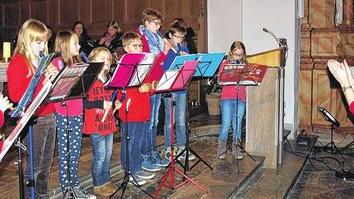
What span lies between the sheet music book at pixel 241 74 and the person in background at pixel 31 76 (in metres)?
1.85

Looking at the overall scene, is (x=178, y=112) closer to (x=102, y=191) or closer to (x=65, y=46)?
(x=102, y=191)

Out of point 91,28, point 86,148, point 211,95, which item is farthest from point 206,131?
point 91,28

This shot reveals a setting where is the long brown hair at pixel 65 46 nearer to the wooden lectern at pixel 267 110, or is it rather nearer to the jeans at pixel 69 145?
the jeans at pixel 69 145

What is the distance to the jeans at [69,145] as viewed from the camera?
411cm

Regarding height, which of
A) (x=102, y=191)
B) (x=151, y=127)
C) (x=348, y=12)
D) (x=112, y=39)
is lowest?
(x=102, y=191)

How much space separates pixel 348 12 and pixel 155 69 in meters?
4.91

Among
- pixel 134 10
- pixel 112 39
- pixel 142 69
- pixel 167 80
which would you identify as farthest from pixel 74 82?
pixel 134 10

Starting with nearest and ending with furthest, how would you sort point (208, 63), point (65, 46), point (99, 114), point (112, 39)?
point (65, 46) → point (99, 114) → point (208, 63) → point (112, 39)

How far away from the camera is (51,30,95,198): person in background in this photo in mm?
3975

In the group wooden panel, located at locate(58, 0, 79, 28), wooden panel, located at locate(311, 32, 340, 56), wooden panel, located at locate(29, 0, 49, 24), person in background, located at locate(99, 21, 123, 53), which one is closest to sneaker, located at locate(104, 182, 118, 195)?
person in background, located at locate(99, 21, 123, 53)

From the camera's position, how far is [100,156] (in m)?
4.39

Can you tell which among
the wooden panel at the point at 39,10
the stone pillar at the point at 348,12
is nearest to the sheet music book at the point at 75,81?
the stone pillar at the point at 348,12

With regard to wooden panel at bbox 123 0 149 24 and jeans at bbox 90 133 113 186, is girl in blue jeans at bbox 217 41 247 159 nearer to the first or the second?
jeans at bbox 90 133 113 186

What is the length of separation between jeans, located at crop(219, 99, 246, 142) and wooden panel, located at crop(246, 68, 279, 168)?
0.71 feet
